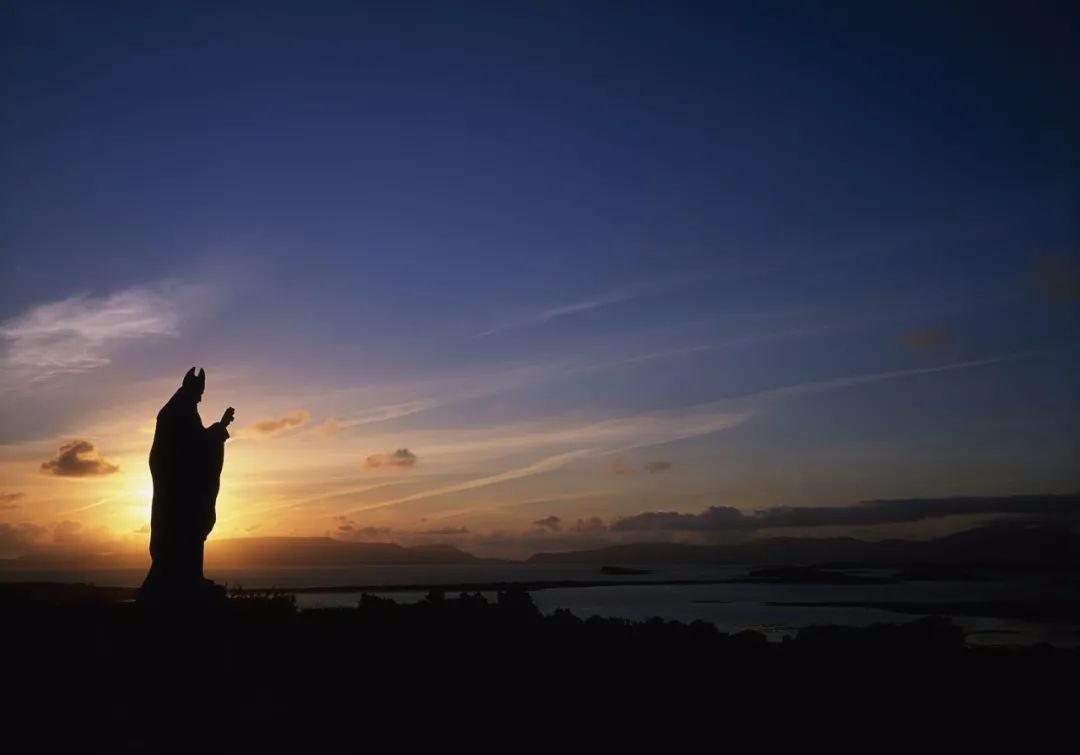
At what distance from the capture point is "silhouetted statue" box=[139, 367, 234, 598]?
66.0 ft

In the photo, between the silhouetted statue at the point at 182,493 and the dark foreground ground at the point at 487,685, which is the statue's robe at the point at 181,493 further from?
the dark foreground ground at the point at 487,685

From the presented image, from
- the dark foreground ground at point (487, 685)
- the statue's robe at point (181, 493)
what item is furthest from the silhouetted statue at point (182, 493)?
the dark foreground ground at point (487, 685)

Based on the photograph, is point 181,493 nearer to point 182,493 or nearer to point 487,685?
point 182,493

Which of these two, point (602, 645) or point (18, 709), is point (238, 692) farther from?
point (602, 645)

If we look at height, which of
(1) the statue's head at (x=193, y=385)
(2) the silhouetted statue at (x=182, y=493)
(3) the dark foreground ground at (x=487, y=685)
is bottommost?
(3) the dark foreground ground at (x=487, y=685)

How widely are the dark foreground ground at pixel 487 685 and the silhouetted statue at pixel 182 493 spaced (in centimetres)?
108

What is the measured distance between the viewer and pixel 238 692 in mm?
12773

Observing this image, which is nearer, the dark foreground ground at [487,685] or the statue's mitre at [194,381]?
the dark foreground ground at [487,685]

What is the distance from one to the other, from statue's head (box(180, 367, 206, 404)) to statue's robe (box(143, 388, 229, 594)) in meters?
0.10

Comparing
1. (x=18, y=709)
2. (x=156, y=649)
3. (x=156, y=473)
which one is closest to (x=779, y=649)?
(x=156, y=649)

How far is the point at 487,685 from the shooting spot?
560 inches

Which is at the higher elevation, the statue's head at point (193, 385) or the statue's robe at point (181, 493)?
the statue's head at point (193, 385)

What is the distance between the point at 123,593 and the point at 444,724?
2592cm

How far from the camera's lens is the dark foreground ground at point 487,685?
1152 cm
